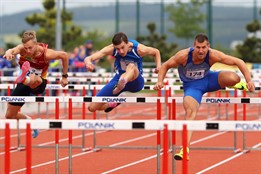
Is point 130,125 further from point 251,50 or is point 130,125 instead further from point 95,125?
point 251,50

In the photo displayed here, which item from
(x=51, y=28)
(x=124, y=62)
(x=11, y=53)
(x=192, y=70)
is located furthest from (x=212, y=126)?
(x=51, y=28)

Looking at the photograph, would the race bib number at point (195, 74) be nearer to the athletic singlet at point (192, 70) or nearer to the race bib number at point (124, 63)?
the athletic singlet at point (192, 70)

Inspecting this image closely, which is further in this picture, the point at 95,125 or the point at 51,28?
the point at 51,28

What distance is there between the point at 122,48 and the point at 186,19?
4378 centimetres

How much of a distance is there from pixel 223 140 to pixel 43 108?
373 inches

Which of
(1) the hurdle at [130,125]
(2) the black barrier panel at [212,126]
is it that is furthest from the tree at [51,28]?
(2) the black barrier panel at [212,126]

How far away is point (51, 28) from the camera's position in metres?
47.5

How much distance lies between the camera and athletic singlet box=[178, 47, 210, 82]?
37.3 ft

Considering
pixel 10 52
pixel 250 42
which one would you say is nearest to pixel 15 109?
pixel 10 52

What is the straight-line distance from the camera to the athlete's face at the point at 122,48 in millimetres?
12320

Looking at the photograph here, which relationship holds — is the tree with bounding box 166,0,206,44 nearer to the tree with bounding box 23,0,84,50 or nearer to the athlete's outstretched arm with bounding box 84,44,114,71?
the tree with bounding box 23,0,84,50

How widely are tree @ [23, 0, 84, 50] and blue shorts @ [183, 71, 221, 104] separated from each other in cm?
3051

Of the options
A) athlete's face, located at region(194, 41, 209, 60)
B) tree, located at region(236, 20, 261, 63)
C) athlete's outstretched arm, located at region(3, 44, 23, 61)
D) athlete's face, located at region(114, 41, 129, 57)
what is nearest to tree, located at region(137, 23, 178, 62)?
→ tree, located at region(236, 20, 261, 63)

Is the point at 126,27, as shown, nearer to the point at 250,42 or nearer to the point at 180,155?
the point at 250,42
